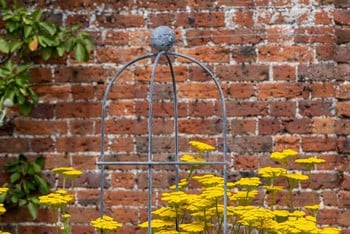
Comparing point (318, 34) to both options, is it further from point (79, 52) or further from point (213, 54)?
point (79, 52)

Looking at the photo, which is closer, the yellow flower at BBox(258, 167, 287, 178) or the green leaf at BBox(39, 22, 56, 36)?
the yellow flower at BBox(258, 167, 287, 178)

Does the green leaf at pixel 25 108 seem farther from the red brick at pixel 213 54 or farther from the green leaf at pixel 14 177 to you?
the red brick at pixel 213 54

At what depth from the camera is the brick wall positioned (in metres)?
3.03

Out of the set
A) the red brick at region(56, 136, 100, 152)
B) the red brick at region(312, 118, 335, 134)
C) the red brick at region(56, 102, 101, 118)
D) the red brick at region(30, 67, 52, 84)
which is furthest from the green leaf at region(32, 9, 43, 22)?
the red brick at region(312, 118, 335, 134)

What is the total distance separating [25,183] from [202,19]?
96cm

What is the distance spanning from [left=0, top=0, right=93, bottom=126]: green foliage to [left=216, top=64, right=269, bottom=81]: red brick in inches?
20.9

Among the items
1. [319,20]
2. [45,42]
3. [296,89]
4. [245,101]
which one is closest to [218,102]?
[245,101]

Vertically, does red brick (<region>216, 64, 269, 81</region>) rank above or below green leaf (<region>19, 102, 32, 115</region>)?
above

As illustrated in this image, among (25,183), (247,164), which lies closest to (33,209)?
(25,183)

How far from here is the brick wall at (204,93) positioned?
3025 mm

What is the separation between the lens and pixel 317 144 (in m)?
3.03

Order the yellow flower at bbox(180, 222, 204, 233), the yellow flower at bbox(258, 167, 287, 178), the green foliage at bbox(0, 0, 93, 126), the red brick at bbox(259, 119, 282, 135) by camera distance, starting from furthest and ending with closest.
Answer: the red brick at bbox(259, 119, 282, 135) < the green foliage at bbox(0, 0, 93, 126) < the yellow flower at bbox(258, 167, 287, 178) < the yellow flower at bbox(180, 222, 204, 233)

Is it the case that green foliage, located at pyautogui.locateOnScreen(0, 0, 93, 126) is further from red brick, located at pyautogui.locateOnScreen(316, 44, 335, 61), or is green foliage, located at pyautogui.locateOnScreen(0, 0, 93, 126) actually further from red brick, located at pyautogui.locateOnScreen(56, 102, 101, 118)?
red brick, located at pyautogui.locateOnScreen(316, 44, 335, 61)

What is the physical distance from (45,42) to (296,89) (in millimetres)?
998
